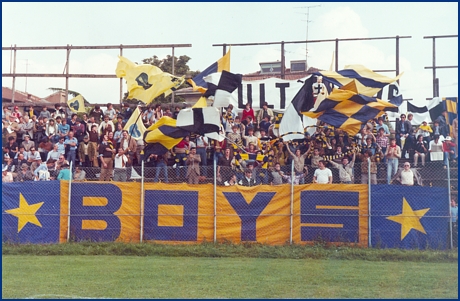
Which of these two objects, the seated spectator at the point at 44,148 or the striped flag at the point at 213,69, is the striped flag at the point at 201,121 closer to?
the striped flag at the point at 213,69

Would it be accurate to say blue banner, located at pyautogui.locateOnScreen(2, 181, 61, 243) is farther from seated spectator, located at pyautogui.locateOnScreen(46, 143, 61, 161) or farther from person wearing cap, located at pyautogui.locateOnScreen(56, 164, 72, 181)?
seated spectator, located at pyautogui.locateOnScreen(46, 143, 61, 161)

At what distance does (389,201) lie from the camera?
58.7 ft

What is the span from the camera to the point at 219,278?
13555 millimetres

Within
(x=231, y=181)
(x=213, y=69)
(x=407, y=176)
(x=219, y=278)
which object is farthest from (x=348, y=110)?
(x=219, y=278)

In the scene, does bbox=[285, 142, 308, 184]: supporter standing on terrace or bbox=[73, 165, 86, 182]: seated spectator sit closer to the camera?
bbox=[285, 142, 308, 184]: supporter standing on terrace

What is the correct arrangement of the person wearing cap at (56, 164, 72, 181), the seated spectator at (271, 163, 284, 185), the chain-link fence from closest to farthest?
the chain-link fence, the seated spectator at (271, 163, 284, 185), the person wearing cap at (56, 164, 72, 181)

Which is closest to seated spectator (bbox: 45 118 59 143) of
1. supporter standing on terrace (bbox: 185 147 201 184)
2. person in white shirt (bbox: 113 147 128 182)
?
person in white shirt (bbox: 113 147 128 182)

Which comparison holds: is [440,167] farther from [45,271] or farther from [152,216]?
[45,271]

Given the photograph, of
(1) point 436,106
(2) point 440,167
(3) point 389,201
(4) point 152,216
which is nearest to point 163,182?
(4) point 152,216

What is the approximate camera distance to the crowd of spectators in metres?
18.7

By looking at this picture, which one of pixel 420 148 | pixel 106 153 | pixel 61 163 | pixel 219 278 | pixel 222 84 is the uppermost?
pixel 222 84

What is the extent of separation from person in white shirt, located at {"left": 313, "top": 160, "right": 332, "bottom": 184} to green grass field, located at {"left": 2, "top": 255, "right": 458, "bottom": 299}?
2.60 metres

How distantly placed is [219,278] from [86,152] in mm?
9438

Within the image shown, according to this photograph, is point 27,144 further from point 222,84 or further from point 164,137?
point 222,84
